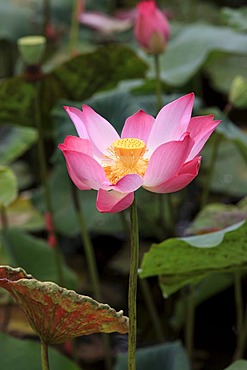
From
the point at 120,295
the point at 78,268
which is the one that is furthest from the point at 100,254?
the point at 120,295

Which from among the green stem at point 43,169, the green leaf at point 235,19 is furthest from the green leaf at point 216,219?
the green leaf at point 235,19

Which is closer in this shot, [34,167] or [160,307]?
[160,307]

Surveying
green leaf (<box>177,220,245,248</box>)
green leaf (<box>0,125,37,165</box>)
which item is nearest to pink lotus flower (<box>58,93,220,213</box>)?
green leaf (<box>177,220,245,248</box>)

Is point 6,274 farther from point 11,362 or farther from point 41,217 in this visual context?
point 41,217

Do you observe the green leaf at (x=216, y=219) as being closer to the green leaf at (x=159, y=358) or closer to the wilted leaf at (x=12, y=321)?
the green leaf at (x=159, y=358)

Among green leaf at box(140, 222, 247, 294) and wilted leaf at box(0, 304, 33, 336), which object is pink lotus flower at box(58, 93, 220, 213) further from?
wilted leaf at box(0, 304, 33, 336)

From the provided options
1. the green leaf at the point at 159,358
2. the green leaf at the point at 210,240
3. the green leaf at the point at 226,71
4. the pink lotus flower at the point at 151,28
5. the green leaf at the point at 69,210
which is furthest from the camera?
the green leaf at the point at 226,71
